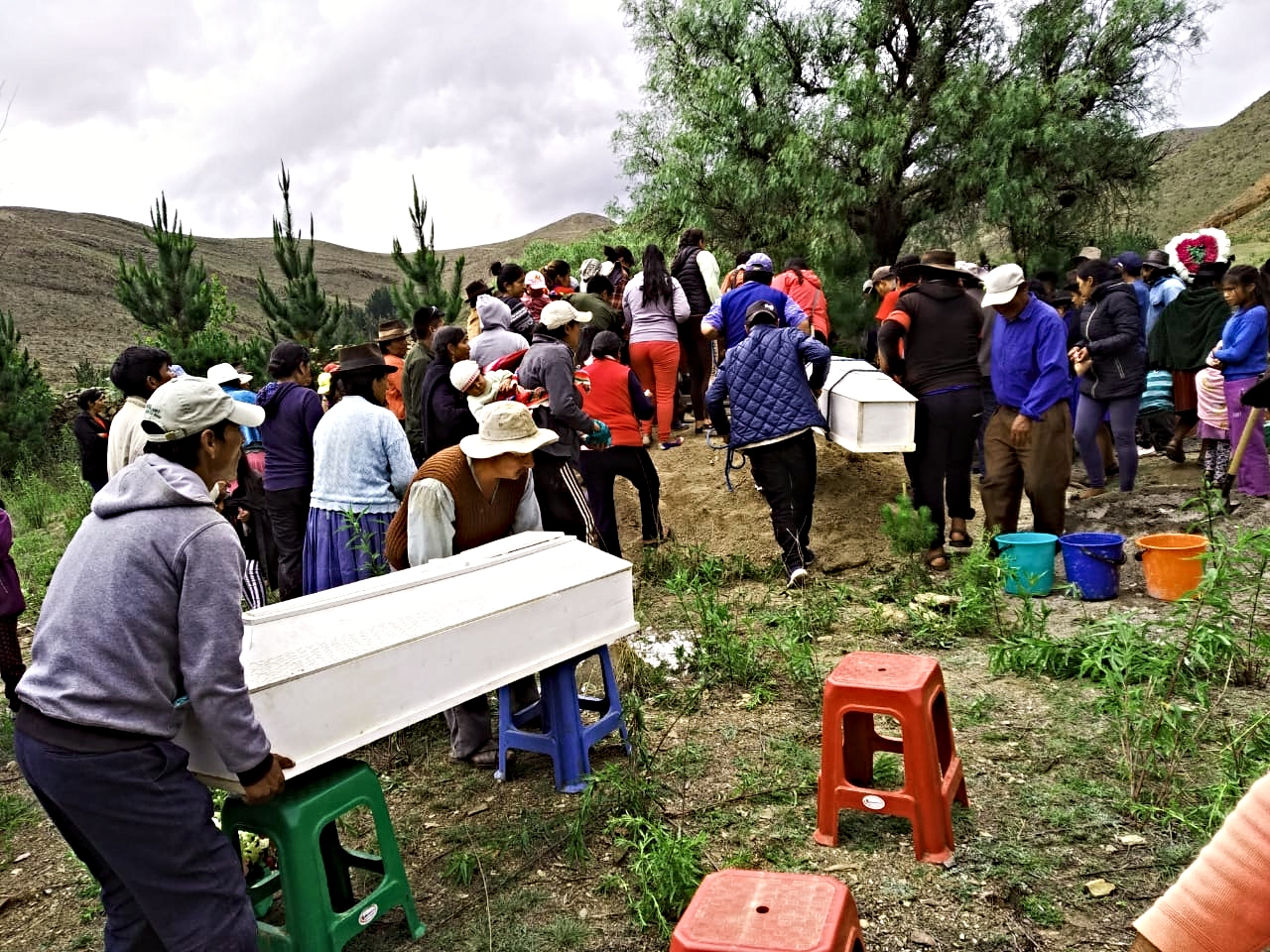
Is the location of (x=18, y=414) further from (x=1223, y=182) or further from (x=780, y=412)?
(x=1223, y=182)

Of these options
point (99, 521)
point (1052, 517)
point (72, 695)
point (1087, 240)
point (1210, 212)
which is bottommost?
point (1052, 517)

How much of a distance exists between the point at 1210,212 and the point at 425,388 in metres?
34.0

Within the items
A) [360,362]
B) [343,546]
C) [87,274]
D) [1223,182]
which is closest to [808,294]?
[360,362]

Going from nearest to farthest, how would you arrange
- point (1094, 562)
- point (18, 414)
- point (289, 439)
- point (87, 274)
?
point (289, 439), point (1094, 562), point (18, 414), point (87, 274)

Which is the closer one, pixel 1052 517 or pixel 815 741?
pixel 815 741

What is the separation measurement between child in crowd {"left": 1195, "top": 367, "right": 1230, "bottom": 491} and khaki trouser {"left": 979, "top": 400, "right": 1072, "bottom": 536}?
1.68m

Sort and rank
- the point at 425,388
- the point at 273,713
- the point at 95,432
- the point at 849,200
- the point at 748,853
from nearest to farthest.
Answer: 1. the point at 273,713
2. the point at 748,853
3. the point at 425,388
4. the point at 95,432
5. the point at 849,200

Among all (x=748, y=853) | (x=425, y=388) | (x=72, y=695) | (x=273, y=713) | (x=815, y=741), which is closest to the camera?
(x=72, y=695)

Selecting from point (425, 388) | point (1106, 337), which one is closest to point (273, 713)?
point (425, 388)

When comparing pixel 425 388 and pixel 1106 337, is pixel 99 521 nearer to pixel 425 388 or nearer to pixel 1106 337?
pixel 425 388

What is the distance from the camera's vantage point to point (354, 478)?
14.6ft

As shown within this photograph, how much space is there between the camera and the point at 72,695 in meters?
2.06

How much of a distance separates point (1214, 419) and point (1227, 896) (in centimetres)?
678

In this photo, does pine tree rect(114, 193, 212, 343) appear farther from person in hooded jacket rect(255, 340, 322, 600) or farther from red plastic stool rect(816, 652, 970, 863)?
red plastic stool rect(816, 652, 970, 863)
